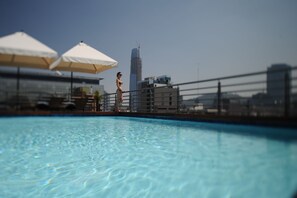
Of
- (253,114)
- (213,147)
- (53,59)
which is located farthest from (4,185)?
(253,114)

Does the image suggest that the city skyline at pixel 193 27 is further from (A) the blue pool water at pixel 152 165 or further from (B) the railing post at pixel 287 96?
(A) the blue pool water at pixel 152 165

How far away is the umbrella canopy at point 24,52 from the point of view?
1066 millimetres

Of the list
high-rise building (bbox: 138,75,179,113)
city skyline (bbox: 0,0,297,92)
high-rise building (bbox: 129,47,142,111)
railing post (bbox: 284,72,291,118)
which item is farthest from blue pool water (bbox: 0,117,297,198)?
high-rise building (bbox: 138,75,179,113)

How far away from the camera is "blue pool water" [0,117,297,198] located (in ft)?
2.72

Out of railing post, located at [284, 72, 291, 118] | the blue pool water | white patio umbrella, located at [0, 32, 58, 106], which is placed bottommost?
the blue pool water

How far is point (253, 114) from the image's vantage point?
2.47 ft

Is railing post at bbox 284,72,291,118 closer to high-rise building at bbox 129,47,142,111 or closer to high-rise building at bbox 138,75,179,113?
high-rise building at bbox 129,47,142,111

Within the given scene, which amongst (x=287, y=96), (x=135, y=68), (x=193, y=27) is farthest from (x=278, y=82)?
Result: (x=135, y=68)

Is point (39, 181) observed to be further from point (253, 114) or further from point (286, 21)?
point (286, 21)

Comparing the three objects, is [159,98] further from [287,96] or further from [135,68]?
[287,96]

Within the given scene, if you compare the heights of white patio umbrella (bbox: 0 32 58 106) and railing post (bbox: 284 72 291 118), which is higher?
white patio umbrella (bbox: 0 32 58 106)

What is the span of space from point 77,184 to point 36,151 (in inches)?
48.1

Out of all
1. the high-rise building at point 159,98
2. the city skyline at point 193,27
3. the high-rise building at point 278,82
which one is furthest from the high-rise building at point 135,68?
the high-rise building at point 159,98

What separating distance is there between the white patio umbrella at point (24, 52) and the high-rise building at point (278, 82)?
1098 millimetres
